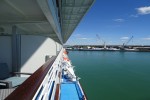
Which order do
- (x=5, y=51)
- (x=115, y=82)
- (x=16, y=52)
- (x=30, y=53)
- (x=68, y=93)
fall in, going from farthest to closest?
(x=115, y=82), (x=68, y=93), (x=30, y=53), (x=16, y=52), (x=5, y=51)

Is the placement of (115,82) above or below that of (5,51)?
below

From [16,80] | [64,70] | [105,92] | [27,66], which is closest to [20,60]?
[27,66]

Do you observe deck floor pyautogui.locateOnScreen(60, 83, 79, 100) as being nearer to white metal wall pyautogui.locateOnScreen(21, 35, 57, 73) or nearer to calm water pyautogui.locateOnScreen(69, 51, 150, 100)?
→ white metal wall pyautogui.locateOnScreen(21, 35, 57, 73)

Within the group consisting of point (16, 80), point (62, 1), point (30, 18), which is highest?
point (62, 1)

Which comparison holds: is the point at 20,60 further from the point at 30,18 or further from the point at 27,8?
the point at 27,8

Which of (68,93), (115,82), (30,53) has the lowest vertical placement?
(115,82)

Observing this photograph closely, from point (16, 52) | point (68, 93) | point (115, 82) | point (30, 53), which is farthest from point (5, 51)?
point (115, 82)

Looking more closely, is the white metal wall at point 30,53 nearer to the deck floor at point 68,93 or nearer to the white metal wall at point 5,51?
the white metal wall at point 5,51

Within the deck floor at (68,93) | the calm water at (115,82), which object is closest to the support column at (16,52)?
the deck floor at (68,93)

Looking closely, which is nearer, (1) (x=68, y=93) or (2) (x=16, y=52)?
(2) (x=16, y=52)

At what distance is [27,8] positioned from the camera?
4289 mm

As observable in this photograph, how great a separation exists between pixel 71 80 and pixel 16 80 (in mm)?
4014

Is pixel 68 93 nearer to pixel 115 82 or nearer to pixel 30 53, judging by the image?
pixel 30 53

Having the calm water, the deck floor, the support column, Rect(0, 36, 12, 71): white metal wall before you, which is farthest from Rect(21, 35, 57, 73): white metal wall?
the calm water
